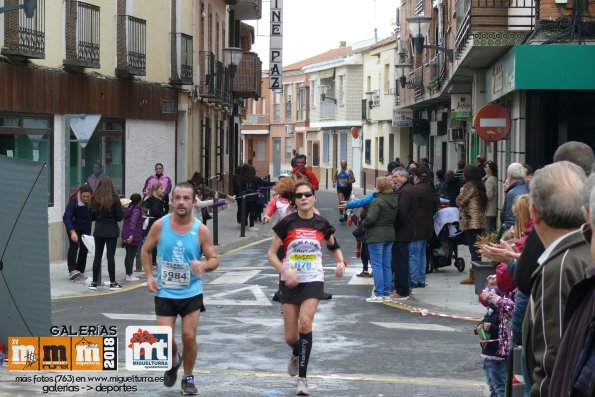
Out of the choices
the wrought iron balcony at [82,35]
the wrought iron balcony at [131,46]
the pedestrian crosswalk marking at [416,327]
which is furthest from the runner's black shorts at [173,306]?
the wrought iron balcony at [131,46]

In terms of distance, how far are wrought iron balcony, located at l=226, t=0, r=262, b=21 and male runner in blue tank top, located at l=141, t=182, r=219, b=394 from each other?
33962mm

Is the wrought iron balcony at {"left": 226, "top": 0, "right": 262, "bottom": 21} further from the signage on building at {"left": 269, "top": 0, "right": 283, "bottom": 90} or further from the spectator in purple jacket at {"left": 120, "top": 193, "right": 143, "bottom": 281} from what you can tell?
the spectator in purple jacket at {"left": 120, "top": 193, "right": 143, "bottom": 281}

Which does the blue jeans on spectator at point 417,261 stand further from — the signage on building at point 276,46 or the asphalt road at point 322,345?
the signage on building at point 276,46

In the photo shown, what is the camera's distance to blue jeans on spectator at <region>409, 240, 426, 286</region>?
672 inches

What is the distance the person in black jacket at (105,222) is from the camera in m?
17.2

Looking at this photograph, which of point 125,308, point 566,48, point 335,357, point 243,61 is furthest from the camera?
point 243,61

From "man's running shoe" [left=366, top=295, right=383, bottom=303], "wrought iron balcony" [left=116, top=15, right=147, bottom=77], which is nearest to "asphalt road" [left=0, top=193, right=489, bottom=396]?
"man's running shoe" [left=366, top=295, right=383, bottom=303]

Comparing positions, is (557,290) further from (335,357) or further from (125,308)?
(125,308)

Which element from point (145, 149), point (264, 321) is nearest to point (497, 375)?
point (264, 321)

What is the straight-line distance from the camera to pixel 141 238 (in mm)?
18703

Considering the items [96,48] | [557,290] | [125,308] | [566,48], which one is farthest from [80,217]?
[557,290]

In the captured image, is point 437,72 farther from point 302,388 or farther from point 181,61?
point 302,388

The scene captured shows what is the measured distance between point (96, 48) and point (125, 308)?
32.6ft

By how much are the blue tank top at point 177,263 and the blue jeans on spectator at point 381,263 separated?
6409 mm
